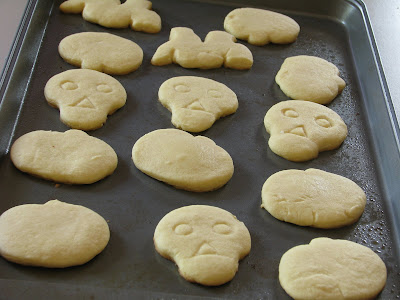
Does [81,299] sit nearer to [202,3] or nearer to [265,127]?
[265,127]

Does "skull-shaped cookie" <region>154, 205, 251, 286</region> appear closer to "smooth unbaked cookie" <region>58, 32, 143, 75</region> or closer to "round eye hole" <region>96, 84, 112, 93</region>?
"round eye hole" <region>96, 84, 112, 93</region>

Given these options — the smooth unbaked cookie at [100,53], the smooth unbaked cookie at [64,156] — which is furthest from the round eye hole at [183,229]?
the smooth unbaked cookie at [100,53]

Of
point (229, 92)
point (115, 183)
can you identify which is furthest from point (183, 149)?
point (229, 92)

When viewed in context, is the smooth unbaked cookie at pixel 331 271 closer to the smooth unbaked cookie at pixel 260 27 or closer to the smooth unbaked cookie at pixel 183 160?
the smooth unbaked cookie at pixel 183 160

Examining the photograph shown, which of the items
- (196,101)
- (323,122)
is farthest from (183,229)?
(323,122)

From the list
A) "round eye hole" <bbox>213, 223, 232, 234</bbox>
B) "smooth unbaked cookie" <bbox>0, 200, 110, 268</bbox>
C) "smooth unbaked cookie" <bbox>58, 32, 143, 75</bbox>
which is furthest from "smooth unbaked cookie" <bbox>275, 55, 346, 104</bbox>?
"smooth unbaked cookie" <bbox>0, 200, 110, 268</bbox>
